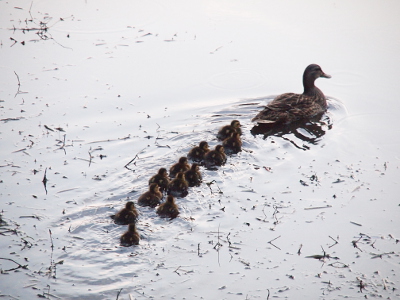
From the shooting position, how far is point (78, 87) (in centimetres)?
898

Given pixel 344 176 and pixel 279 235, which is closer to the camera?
pixel 279 235

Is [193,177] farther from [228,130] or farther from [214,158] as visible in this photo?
[228,130]

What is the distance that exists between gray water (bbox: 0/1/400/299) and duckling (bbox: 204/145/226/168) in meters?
0.14

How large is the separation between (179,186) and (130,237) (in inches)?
50.5

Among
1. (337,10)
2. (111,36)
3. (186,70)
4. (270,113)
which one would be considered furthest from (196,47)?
(337,10)

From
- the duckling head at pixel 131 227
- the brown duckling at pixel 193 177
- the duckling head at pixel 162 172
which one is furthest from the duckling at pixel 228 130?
the duckling head at pixel 131 227

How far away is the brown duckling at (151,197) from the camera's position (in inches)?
251

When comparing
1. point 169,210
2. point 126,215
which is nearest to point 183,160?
point 169,210

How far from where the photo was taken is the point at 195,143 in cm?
799

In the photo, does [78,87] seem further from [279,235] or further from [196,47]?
[279,235]

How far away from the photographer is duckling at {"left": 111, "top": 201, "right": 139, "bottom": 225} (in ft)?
19.5

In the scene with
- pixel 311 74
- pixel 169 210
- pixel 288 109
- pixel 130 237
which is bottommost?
pixel 130 237

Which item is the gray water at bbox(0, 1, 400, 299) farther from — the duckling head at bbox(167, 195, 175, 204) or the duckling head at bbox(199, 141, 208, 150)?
the duckling head at bbox(199, 141, 208, 150)

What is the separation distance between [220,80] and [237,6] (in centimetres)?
359
